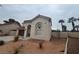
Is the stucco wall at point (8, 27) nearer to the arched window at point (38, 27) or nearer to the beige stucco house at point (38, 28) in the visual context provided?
the beige stucco house at point (38, 28)

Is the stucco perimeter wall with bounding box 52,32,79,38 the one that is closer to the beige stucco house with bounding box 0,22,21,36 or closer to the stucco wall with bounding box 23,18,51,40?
the stucco wall with bounding box 23,18,51,40

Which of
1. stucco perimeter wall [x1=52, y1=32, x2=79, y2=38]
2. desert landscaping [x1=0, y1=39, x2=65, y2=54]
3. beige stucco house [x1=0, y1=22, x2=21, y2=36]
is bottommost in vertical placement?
desert landscaping [x1=0, y1=39, x2=65, y2=54]

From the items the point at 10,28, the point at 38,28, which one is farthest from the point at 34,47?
the point at 10,28

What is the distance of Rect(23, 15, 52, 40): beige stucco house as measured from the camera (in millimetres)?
1779

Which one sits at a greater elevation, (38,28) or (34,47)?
(38,28)

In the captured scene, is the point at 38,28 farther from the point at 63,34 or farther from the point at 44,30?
the point at 63,34

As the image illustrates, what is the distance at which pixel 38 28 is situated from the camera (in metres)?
1.79

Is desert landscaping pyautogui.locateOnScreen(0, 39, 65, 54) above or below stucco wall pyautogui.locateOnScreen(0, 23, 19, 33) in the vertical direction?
below

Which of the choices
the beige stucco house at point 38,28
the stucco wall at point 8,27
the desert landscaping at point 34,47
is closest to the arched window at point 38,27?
the beige stucco house at point 38,28

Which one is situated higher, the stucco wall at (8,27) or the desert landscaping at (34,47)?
the stucco wall at (8,27)

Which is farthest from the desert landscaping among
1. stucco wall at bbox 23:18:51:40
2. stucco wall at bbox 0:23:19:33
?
stucco wall at bbox 0:23:19:33

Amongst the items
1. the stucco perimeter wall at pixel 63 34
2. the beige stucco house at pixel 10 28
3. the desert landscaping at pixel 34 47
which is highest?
the beige stucco house at pixel 10 28

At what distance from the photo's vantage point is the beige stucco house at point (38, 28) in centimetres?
178
